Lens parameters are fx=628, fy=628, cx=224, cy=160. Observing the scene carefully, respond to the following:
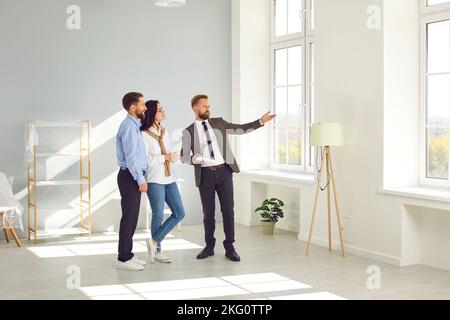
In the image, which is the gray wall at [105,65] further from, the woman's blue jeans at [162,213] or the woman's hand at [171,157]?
the woman's hand at [171,157]

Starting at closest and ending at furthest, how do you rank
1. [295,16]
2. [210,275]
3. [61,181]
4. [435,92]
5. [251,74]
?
[210,275], [435,92], [61,181], [295,16], [251,74]

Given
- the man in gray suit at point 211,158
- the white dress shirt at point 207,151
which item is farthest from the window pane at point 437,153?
the white dress shirt at point 207,151

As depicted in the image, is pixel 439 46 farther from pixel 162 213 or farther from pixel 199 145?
pixel 162 213

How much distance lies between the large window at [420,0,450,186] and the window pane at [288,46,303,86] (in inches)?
83.2

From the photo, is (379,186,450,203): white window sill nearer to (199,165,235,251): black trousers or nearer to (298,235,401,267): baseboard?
(298,235,401,267): baseboard

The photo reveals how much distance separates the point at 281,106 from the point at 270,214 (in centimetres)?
157

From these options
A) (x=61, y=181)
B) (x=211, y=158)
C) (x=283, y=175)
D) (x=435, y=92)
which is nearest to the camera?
(x=435, y=92)

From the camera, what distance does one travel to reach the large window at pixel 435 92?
5.99 m

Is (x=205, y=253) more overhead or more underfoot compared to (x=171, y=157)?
more underfoot

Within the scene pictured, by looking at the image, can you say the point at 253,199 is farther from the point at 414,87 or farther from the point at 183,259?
the point at 414,87

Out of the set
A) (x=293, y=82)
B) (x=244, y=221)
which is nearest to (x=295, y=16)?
(x=293, y=82)

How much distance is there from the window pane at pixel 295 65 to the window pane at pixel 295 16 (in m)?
0.25

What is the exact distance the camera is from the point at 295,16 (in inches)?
321
